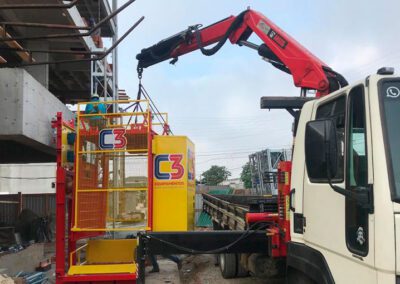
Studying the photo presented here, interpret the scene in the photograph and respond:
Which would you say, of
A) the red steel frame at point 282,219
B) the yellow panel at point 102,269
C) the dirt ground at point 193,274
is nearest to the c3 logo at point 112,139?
the yellow panel at point 102,269

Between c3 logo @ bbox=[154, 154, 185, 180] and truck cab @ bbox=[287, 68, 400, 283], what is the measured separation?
3662 millimetres

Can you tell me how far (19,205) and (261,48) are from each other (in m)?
16.8

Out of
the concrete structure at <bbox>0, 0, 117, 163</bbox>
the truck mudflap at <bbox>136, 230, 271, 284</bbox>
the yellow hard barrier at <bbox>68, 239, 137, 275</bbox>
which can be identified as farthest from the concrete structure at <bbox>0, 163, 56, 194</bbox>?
the truck mudflap at <bbox>136, 230, 271, 284</bbox>

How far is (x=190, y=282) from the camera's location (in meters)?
10.7

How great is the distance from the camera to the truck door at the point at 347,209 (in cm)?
309

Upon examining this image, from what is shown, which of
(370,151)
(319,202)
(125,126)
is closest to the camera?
(370,151)

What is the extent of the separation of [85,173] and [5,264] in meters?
3.90

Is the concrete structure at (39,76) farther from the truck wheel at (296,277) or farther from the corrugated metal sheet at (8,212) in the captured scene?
the corrugated metal sheet at (8,212)

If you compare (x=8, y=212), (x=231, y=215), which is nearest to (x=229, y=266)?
(x=231, y=215)

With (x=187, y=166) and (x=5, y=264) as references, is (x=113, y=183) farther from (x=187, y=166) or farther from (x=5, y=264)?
(x=5, y=264)

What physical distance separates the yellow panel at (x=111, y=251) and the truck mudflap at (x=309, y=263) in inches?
164

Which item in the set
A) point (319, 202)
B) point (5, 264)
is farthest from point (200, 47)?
point (319, 202)

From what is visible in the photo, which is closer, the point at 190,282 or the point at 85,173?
the point at 85,173

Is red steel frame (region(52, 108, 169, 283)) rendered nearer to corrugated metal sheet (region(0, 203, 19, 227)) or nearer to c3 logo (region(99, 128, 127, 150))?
c3 logo (region(99, 128, 127, 150))
